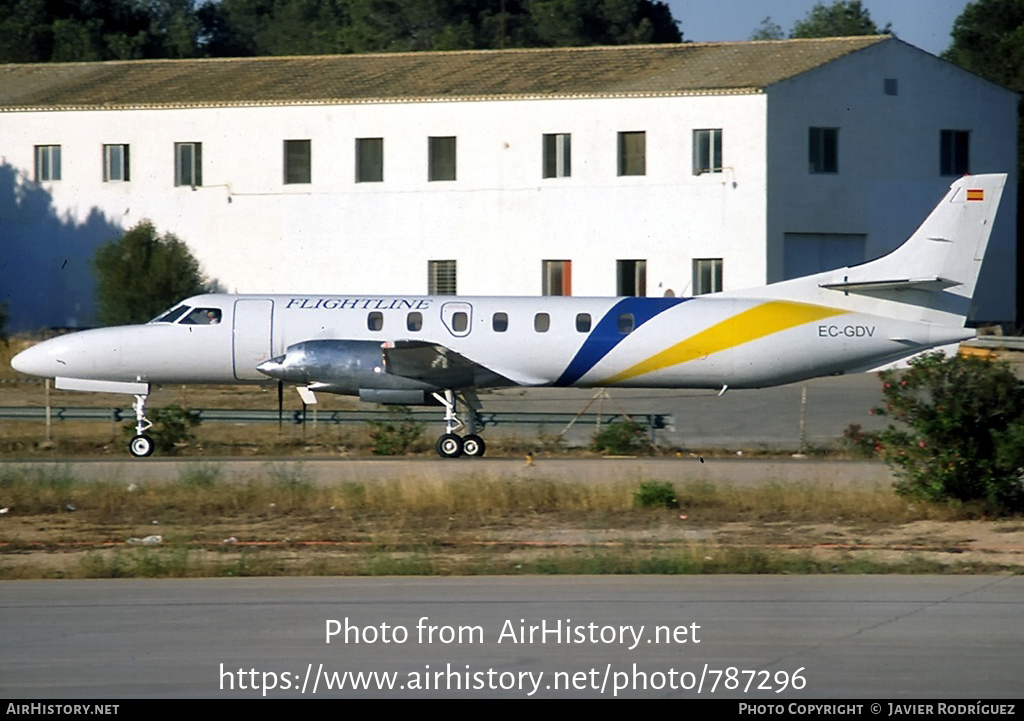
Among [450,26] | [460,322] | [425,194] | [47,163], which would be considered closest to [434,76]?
[425,194]

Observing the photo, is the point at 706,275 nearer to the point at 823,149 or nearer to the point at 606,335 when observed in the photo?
the point at 823,149

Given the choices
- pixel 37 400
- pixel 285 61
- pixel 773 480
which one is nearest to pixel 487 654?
pixel 773 480

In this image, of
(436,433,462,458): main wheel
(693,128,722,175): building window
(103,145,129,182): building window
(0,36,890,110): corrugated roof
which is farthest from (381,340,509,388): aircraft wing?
(103,145,129,182): building window

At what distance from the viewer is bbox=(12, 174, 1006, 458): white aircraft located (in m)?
23.8

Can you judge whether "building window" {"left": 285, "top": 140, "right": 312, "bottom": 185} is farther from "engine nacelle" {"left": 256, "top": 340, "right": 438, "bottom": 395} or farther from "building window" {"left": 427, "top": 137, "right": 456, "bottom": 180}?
"engine nacelle" {"left": 256, "top": 340, "right": 438, "bottom": 395}

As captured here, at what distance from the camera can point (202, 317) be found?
80.0 ft

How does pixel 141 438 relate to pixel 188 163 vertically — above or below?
below

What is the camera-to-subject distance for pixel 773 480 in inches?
790

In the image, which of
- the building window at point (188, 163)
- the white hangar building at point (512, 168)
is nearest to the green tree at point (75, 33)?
the white hangar building at point (512, 168)

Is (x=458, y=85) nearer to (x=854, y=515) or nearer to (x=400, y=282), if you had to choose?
(x=400, y=282)

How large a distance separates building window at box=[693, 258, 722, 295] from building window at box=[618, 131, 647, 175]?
131 inches

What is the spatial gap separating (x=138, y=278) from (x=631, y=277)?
14903mm

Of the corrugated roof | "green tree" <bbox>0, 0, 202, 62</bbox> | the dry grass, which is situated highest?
"green tree" <bbox>0, 0, 202, 62</bbox>

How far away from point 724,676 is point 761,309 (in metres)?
15.7
